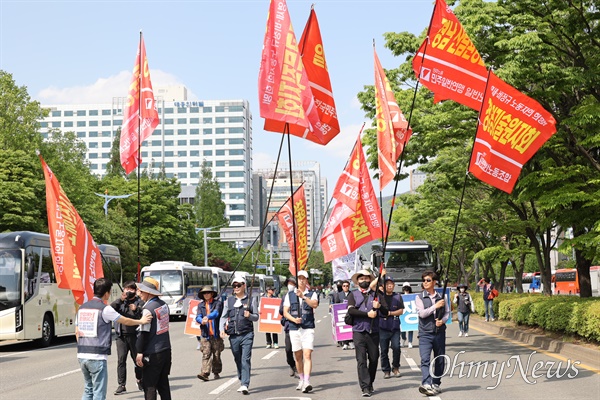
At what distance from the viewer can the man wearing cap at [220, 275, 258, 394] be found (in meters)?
13.9

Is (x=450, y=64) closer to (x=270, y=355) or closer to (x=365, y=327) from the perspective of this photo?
(x=365, y=327)

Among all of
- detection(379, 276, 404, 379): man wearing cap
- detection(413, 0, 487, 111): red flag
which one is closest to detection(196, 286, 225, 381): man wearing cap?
detection(379, 276, 404, 379): man wearing cap

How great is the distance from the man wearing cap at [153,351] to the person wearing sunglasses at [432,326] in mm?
4292

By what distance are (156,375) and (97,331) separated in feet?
3.45

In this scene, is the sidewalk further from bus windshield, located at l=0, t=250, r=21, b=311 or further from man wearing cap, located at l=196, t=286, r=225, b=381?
bus windshield, located at l=0, t=250, r=21, b=311

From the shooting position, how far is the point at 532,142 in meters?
13.9

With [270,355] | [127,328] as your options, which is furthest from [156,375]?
[270,355]

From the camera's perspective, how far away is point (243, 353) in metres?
13.9

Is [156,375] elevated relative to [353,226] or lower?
lower

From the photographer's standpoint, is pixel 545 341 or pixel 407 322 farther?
pixel 545 341

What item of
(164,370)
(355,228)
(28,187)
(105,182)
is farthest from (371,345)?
(105,182)

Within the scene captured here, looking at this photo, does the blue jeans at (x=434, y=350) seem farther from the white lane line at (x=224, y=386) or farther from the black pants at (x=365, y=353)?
the white lane line at (x=224, y=386)

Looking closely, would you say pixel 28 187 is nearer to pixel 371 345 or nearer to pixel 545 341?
pixel 545 341

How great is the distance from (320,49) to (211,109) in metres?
162
